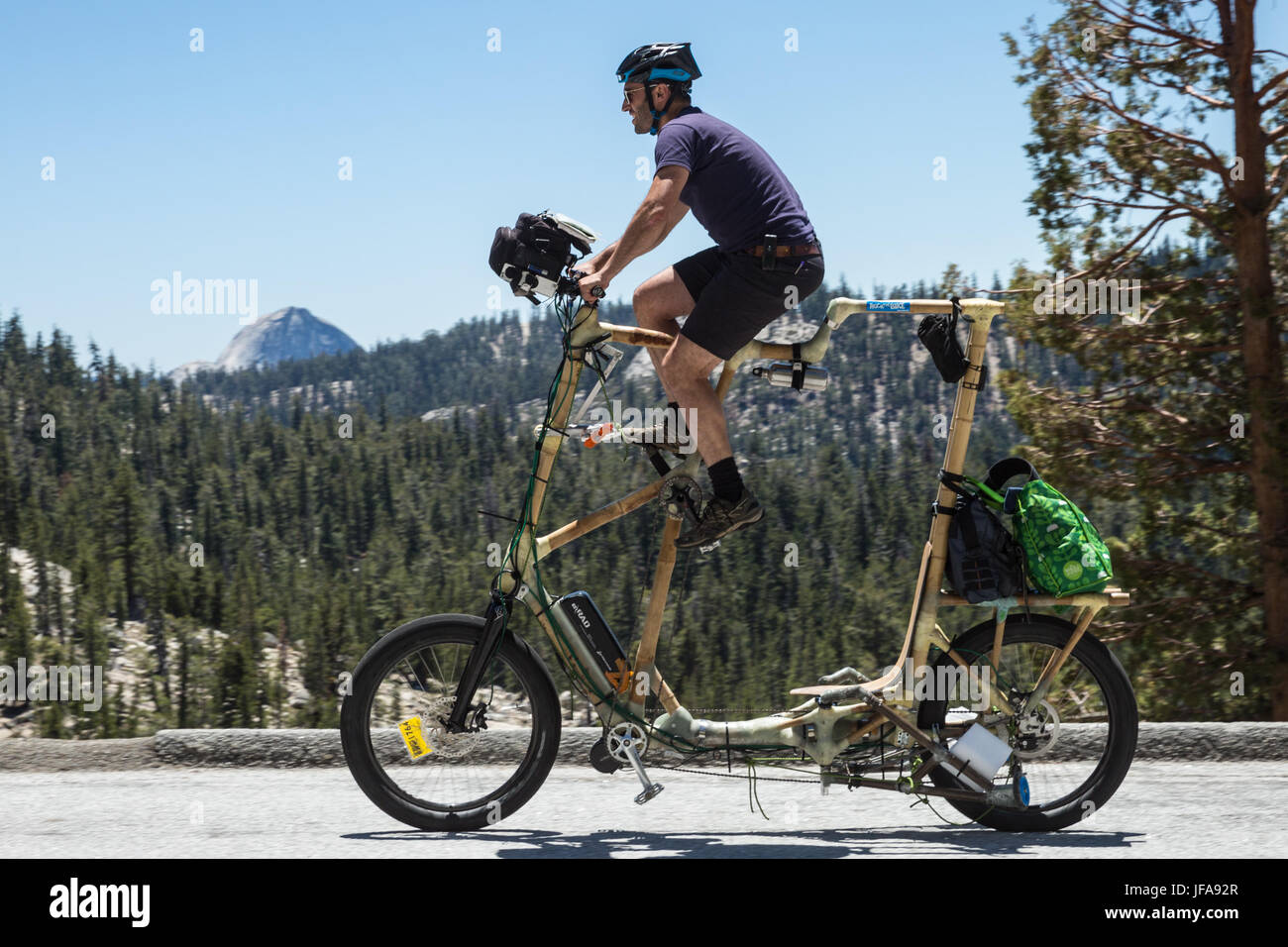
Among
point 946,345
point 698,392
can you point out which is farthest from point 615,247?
point 946,345

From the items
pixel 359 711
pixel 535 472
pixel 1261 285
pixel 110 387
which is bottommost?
pixel 359 711

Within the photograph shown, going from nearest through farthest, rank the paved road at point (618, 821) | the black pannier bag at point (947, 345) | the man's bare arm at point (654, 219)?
1. the paved road at point (618, 821)
2. the man's bare arm at point (654, 219)
3. the black pannier bag at point (947, 345)

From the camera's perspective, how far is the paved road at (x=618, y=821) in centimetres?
388

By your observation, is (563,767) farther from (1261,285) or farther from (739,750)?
(1261,285)

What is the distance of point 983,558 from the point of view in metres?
4.21

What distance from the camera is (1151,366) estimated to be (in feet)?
46.2

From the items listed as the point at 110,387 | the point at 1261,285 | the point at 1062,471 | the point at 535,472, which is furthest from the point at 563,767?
the point at 110,387

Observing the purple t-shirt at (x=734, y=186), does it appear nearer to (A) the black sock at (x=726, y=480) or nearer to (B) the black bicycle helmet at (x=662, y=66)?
(B) the black bicycle helmet at (x=662, y=66)

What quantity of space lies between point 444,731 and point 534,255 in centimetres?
168

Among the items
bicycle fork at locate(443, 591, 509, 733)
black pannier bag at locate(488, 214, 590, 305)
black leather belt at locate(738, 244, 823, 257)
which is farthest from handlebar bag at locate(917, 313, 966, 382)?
bicycle fork at locate(443, 591, 509, 733)

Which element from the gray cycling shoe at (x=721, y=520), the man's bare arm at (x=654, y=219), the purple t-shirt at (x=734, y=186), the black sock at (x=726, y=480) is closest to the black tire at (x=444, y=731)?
the gray cycling shoe at (x=721, y=520)

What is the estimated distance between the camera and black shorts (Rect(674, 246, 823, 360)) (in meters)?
4.09
